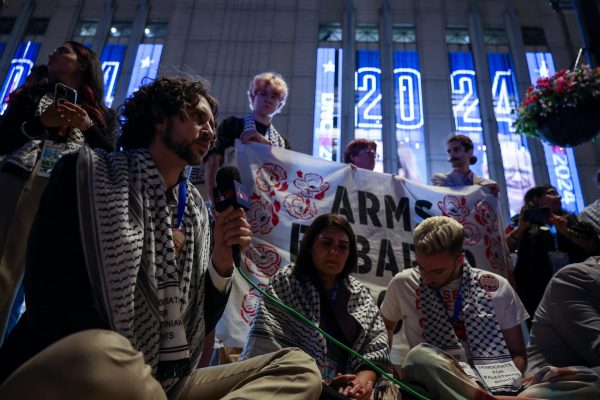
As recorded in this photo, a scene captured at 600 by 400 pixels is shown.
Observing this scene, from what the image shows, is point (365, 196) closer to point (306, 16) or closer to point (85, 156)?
point (85, 156)

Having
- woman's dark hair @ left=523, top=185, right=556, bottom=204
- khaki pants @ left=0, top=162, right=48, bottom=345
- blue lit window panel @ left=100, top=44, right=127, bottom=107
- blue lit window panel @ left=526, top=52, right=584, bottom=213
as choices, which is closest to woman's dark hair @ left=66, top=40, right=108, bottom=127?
khaki pants @ left=0, top=162, right=48, bottom=345

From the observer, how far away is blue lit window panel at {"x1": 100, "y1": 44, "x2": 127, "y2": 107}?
836 cm

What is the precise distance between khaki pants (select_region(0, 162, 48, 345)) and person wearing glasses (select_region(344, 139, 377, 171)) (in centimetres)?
272

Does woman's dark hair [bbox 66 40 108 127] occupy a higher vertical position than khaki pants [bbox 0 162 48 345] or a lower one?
higher

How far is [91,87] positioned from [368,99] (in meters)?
6.51

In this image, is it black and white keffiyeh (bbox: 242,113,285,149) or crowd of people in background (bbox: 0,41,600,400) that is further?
black and white keffiyeh (bbox: 242,113,285,149)

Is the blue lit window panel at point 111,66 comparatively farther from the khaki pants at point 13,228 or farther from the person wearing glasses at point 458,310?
the person wearing glasses at point 458,310

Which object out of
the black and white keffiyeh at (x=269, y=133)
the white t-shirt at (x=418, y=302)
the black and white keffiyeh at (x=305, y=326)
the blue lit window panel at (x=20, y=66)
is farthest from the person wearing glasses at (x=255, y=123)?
the blue lit window panel at (x=20, y=66)

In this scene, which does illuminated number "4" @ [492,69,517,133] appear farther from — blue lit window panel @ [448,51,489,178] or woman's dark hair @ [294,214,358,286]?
woman's dark hair @ [294,214,358,286]

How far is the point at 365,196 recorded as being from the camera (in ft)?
12.5

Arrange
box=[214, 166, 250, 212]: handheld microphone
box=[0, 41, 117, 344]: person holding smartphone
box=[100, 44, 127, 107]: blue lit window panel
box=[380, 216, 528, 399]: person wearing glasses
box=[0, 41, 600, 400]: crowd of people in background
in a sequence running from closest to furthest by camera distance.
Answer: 1. box=[0, 41, 600, 400]: crowd of people in background
2. box=[214, 166, 250, 212]: handheld microphone
3. box=[0, 41, 117, 344]: person holding smartphone
4. box=[380, 216, 528, 399]: person wearing glasses
5. box=[100, 44, 127, 107]: blue lit window panel

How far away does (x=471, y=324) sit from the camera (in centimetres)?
246

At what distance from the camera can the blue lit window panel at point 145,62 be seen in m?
8.52

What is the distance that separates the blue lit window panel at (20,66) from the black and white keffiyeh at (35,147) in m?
7.34
